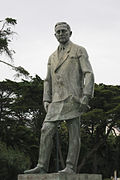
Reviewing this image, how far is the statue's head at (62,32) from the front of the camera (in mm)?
7996

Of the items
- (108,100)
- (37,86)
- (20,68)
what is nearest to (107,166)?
(108,100)

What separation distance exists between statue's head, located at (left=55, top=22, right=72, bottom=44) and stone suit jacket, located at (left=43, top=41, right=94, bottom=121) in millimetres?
154

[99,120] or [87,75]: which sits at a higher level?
[99,120]

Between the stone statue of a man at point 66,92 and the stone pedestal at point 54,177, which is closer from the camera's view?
the stone pedestal at point 54,177

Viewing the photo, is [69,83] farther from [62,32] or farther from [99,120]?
[99,120]

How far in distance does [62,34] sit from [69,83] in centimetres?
96

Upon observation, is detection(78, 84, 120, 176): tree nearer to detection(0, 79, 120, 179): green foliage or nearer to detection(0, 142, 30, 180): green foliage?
detection(0, 79, 120, 179): green foliage

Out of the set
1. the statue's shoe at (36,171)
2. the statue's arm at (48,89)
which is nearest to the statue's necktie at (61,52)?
the statue's arm at (48,89)

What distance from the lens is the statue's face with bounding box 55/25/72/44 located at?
8.00m

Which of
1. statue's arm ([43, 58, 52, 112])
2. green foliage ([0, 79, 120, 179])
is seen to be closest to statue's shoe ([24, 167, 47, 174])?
statue's arm ([43, 58, 52, 112])

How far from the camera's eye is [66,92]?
7.79 metres

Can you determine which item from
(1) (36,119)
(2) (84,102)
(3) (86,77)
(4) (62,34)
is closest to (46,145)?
(2) (84,102)

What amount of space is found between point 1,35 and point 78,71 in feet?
59.5

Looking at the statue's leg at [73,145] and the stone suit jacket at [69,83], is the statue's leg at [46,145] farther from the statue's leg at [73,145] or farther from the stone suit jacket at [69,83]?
the statue's leg at [73,145]
